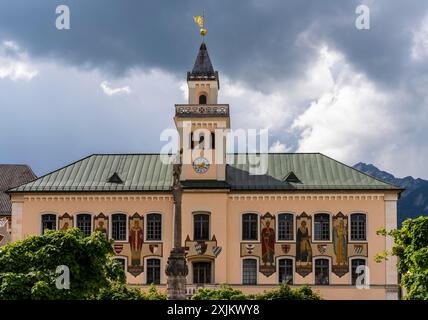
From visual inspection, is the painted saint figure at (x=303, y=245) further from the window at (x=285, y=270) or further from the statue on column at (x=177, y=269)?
the statue on column at (x=177, y=269)

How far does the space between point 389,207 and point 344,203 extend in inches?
124

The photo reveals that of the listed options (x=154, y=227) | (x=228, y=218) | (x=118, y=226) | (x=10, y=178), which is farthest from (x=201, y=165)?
(x=10, y=178)

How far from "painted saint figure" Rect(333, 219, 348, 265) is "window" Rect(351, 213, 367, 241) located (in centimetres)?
70

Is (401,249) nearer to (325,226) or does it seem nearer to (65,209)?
(325,226)

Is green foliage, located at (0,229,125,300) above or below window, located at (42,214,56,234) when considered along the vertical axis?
below

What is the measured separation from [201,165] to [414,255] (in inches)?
1116

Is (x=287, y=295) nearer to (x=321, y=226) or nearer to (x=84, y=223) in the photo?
(x=321, y=226)

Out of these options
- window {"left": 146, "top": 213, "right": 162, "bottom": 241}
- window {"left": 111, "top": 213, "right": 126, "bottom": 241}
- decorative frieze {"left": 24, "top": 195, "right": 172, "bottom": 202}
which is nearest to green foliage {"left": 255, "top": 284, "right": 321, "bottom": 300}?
window {"left": 146, "top": 213, "right": 162, "bottom": 241}

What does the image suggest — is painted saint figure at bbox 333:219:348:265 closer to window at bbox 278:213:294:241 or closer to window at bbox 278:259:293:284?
window at bbox 278:213:294:241

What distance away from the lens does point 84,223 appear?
56.6 metres

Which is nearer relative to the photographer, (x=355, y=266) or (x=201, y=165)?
(x=355, y=266)

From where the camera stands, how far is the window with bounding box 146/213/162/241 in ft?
184

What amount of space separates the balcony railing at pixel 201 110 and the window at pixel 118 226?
27.4 feet

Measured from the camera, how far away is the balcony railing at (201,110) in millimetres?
57312
